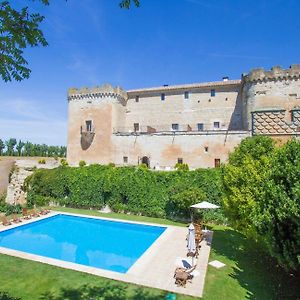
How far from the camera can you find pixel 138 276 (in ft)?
34.0

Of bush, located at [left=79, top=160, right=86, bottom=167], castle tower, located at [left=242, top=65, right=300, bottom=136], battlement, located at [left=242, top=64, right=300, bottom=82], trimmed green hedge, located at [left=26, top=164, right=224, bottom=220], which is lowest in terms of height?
trimmed green hedge, located at [left=26, top=164, right=224, bottom=220]

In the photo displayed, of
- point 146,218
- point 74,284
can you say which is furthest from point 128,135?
point 74,284

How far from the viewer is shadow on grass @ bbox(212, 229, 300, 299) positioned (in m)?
9.20

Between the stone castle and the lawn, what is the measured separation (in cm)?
1761

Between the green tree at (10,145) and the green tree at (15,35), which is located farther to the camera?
the green tree at (10,145)

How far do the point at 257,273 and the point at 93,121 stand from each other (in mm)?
28478

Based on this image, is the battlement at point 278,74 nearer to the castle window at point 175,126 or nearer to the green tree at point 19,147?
the castle window at point 175,126

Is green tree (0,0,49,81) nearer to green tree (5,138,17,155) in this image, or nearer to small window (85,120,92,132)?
small window (85,120,92,132)

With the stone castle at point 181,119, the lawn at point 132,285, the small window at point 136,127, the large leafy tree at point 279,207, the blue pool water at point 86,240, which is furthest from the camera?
the small window at point 136,127

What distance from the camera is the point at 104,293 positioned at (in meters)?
8.91

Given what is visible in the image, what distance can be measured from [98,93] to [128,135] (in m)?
7.08

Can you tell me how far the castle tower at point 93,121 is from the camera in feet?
113

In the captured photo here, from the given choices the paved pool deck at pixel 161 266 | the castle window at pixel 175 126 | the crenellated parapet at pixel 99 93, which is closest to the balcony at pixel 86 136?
the crenellated parapet at pixel 99 93

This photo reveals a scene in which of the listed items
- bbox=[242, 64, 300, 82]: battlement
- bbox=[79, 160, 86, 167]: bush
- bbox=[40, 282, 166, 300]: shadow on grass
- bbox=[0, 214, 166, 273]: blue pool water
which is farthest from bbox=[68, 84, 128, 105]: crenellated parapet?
bbox=[40, 282, 166, 300]: shadow on grass
